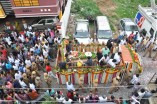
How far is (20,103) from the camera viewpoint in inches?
404

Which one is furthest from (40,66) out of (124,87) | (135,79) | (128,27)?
(128,27)

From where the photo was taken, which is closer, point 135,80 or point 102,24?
point 135,80

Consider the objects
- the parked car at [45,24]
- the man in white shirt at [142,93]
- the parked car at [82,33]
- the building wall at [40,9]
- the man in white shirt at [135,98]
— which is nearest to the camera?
the man in white shirt at [135,98]

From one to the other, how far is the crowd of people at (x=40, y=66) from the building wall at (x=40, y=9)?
156 cm

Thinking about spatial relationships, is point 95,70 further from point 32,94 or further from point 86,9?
point 86,9

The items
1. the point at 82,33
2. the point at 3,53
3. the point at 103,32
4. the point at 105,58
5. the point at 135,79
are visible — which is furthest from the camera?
the point at 103,32

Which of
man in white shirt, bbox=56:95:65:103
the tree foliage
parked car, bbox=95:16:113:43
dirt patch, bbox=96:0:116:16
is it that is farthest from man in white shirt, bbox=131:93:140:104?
dirt patch, bbox=96:0:116:16

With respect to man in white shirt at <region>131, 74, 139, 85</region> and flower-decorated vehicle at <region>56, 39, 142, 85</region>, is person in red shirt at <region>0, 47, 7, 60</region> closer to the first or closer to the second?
flower-decorated vehicle at <region>56, 39, 142, 85</region>

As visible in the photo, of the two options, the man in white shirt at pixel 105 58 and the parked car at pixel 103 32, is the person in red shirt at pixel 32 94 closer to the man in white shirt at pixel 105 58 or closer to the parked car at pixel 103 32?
the man in white shirt at pixel 105 58

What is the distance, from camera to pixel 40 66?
1232 cm

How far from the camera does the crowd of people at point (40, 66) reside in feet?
32.9

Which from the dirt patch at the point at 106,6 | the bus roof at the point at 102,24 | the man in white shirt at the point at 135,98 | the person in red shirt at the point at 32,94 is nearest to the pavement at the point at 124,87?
the man in white shirt at the point at 135,98

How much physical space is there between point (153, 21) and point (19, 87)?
1035cm

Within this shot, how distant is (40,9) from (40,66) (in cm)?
463
